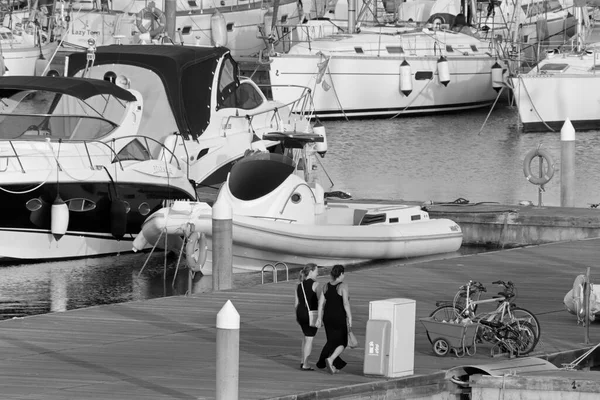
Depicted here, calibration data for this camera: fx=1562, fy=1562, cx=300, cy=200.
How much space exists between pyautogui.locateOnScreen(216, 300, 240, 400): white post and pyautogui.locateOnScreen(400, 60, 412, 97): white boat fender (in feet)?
135

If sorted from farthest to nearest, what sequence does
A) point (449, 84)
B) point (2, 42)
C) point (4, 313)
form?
1. point (449, 84)
2. point (2, 42)
3. point (4, 313)

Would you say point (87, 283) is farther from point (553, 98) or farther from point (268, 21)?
point (268, 21)

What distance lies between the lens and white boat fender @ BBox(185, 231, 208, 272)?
22.3 meters

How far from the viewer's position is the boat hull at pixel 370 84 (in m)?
51.7

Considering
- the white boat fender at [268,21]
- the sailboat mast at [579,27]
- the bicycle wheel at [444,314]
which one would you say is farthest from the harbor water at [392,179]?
the white boat fender at [268,21]

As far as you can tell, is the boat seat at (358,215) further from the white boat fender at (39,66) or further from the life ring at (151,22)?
the white boat fender at (39,66)

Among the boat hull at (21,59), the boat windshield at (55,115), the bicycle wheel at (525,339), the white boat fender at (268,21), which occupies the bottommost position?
the bicycle wheel at (525,339)

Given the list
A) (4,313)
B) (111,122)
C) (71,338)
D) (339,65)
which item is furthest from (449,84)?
(71,338)

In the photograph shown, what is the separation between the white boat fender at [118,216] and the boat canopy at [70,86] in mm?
1996

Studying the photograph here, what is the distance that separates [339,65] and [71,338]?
37.2 meters

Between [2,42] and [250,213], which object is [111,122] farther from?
[2,42]

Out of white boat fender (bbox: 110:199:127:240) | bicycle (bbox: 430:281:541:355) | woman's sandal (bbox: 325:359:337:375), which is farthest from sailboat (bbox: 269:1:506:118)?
woman's sandal (bbox: 325:359:337:375)

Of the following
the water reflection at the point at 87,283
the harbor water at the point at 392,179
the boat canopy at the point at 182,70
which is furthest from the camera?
the boat canopy at the point at 182,70

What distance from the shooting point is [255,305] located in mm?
18328
